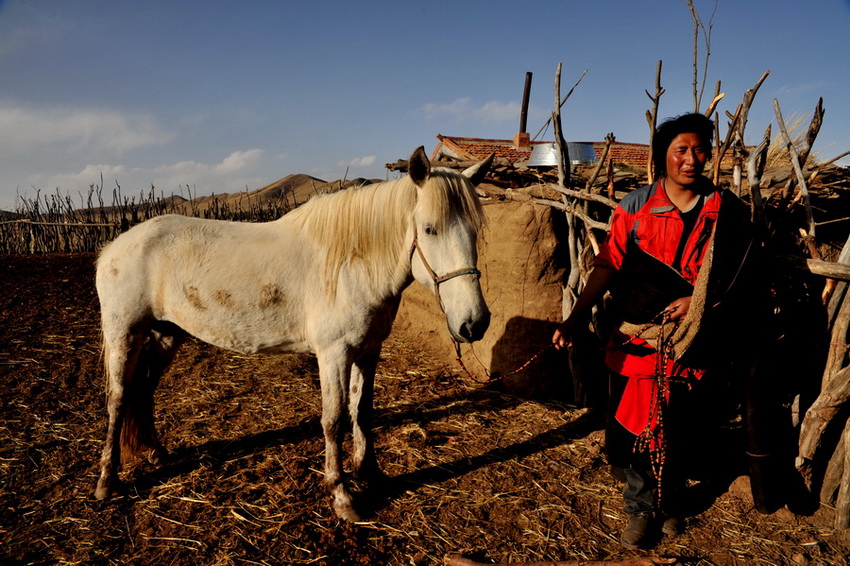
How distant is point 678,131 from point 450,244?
1309 mm

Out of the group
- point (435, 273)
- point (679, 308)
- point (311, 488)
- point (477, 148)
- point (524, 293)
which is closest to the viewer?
point (679, 308)

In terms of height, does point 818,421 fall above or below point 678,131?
below

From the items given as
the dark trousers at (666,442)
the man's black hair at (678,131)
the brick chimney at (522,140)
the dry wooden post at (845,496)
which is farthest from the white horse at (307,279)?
the brick chimney at (522,140)

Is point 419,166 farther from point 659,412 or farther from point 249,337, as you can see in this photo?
point 659,412

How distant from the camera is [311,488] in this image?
302 centimetres

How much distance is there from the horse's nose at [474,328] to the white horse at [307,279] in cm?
23

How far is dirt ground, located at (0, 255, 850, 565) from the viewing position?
2504mm

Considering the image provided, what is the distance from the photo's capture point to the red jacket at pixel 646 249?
2285 mm

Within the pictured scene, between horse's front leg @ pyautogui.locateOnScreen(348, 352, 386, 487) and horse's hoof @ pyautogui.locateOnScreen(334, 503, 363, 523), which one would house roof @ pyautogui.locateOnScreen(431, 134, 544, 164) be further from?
horse's hoof @ pyautogui.locateOnScreen(334, 503, 363, 523)

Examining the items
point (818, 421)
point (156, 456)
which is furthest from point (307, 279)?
point (818, 421)

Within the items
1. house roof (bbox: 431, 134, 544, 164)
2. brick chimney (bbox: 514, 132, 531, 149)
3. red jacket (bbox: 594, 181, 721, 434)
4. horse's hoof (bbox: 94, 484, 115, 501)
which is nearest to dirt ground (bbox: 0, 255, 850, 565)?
horse's hoof (bbox: 94, 484, 115, 501)

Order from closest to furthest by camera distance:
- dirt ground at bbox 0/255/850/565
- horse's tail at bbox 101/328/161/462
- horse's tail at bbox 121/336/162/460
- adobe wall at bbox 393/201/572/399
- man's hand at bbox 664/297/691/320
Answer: man's hand at bbox 664/297/691/320 → dirt ground at bbox 0/255/850/565 → horse's tail at bbox 101/328/161/462 → horse's tail at bbox 121/336/162/460 → adobe wall at bbox 393/201/572/399

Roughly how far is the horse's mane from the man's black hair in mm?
1025

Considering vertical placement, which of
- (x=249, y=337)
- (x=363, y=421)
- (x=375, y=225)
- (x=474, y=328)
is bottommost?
(x=363, y=421)
